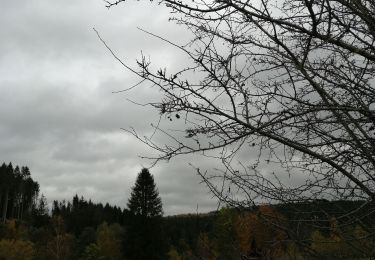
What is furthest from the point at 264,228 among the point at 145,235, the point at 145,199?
the point at 145,199

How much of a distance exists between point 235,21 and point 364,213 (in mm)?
1603

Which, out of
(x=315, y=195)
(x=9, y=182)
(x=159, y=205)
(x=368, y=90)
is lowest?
(x=315, y=195)

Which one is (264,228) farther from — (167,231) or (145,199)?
(167,231)

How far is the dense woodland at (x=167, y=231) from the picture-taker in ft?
10.8

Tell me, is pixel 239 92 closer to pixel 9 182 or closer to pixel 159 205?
pixel 159 205

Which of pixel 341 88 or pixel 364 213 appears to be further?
pixel 341 88

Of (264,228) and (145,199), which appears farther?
(145,199)

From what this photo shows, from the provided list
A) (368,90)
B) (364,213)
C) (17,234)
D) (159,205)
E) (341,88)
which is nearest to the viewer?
(364,213)

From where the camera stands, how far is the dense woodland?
3.28 m

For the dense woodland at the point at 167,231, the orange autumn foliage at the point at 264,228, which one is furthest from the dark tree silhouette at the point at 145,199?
the orange autumn foliage at the point at 264,228

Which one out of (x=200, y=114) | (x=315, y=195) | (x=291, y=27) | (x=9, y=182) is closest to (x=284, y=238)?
(x=315, y=195)

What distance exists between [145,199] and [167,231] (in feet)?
25.4

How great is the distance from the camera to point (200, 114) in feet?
10.7

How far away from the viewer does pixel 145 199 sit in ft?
188
